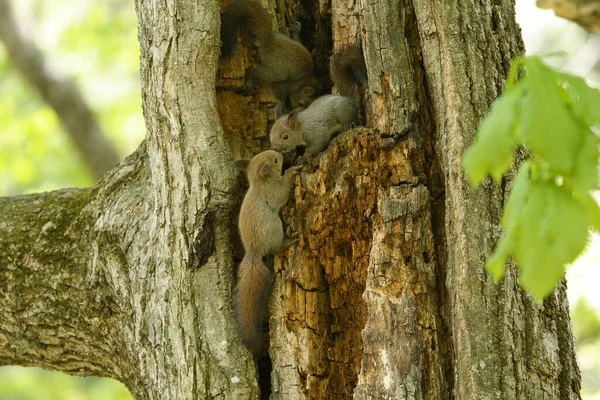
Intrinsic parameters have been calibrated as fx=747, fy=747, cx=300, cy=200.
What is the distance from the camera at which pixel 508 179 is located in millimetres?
3074

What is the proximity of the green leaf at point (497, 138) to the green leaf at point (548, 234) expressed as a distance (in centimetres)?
10

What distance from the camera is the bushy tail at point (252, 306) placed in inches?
133

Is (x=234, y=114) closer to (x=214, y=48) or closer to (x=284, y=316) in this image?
(x=214, y=48)

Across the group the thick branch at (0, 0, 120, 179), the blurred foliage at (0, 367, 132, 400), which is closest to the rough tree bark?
the thick branch at (0, 0, 120, 179)

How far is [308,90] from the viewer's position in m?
4.55

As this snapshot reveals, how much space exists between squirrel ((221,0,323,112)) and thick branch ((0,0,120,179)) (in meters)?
3.74

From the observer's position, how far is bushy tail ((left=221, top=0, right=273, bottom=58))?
13.0 ft

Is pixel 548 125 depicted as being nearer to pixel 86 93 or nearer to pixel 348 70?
pixel 348 70

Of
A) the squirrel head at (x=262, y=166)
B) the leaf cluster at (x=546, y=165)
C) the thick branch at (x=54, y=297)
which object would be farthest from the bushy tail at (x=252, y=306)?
the leaf cluster at (x=546, y=165)

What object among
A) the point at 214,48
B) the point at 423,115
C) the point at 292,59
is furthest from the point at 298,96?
the point at 423,115

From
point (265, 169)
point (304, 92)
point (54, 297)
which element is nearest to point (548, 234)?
point (265, 169)

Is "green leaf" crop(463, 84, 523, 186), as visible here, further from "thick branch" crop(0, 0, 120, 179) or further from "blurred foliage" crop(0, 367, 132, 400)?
"blurred foliage" crop(0, 367, 132, 400)

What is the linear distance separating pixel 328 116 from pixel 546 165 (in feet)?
7.61

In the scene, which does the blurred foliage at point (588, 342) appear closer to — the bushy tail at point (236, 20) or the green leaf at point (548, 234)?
the bushy tail at point (236, 20)
